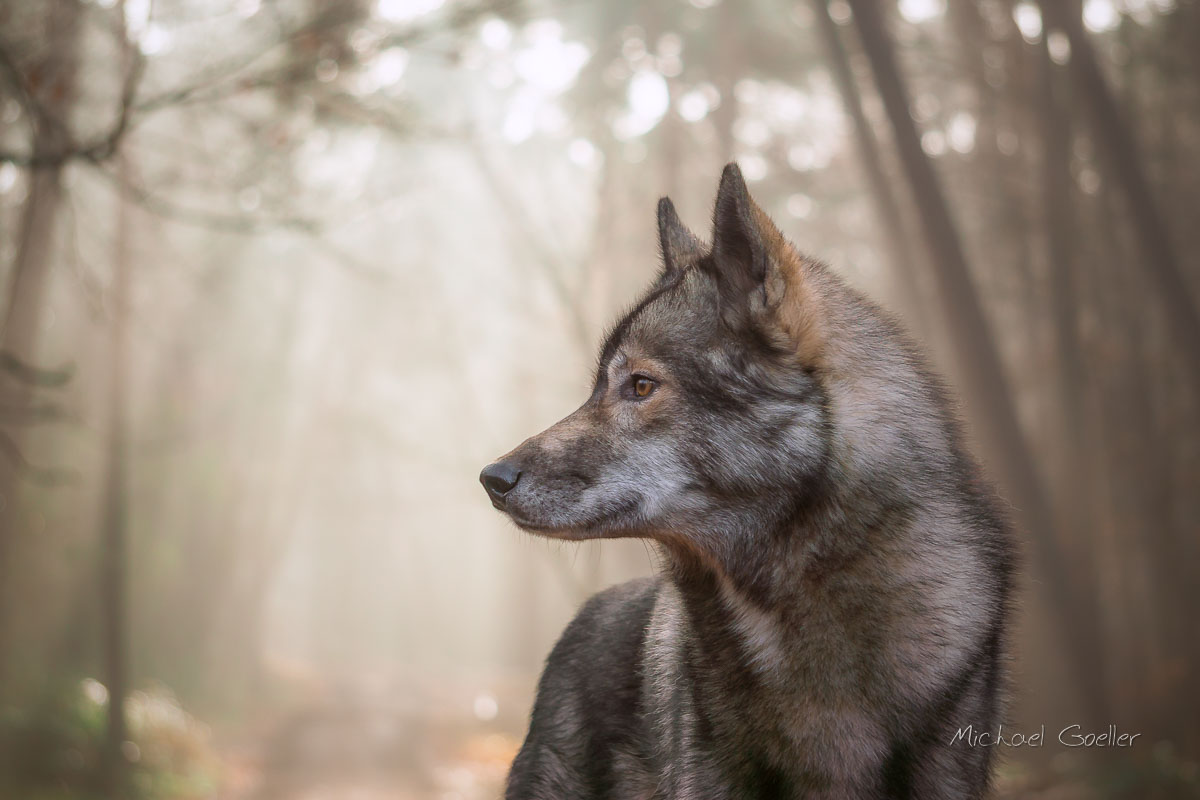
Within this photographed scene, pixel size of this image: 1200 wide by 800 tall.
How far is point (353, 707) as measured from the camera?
2217 cm

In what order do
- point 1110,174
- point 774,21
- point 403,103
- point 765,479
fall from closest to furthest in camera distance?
point 765,479, point 403,103, point 1110,174, point 774,21

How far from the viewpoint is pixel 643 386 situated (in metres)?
3.40

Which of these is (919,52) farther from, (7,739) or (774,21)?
(7,739)

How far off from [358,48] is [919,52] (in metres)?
12.3

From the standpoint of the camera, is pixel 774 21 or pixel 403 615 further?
pixel 403 615

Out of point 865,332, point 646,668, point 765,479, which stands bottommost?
point 646,668

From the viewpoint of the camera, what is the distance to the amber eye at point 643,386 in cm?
338

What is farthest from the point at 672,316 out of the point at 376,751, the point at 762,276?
the point at 376,751

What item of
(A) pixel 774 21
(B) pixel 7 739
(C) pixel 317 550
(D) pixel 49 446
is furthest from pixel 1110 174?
(C) pixel 317 550

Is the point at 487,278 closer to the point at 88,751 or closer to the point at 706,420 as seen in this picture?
the point at 88,751

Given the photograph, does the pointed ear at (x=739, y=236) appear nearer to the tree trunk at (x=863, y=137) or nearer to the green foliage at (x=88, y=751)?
the tree trunk at (x=863, y=137)

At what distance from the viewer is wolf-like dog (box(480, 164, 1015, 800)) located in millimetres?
2975

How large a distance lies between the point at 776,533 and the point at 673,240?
4.78 ft

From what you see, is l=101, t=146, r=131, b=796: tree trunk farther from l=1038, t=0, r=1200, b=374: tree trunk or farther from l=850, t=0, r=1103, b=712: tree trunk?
l=1038, t=0, r=1200, b=374: tree trunk
